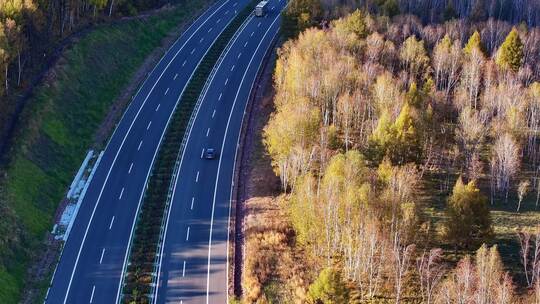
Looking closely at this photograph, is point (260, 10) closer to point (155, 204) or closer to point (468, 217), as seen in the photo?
point (155, 204)

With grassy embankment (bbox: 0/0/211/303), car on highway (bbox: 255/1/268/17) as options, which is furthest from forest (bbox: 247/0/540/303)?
grassy embankment (bbox: 0/0/211/303)

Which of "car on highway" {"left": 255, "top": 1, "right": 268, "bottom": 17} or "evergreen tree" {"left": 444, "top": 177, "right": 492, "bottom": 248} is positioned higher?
"car on highway" {"left": 255, "top": 1, "right": 268, "bottom": 17}

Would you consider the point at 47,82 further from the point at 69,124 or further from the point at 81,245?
the point at 81,245

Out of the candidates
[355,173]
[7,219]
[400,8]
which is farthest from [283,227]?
[400,8]

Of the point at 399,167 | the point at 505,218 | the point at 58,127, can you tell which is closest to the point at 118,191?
the point at 58,127

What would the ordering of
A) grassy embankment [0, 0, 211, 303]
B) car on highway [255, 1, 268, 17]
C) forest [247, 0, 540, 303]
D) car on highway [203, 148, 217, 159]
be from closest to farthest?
forest [247, 0, 540, 303], grassy embankment [0, 0, 211, 303], car on highway [203, 148, 217, 159], car on highway [255, 1, 268, 17]

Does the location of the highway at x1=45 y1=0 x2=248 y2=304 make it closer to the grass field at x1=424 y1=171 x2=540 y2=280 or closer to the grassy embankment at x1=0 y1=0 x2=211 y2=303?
the grassy embankment at x1=0 y1=0 x2=211 y2=303
